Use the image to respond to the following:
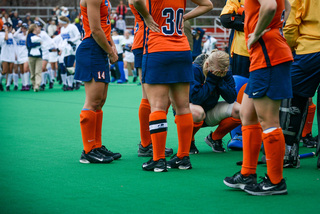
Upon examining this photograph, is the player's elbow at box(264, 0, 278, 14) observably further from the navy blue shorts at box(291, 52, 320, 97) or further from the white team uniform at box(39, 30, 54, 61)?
the white team uniform at box(39, 30, 54, 61)

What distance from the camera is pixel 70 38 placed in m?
16.3

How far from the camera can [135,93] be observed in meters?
15.1

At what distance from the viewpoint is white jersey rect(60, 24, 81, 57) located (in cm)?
1612

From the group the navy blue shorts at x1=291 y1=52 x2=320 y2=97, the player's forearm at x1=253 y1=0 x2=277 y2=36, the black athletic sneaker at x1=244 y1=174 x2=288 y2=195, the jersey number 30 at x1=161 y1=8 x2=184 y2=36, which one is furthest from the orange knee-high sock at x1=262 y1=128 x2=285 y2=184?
the jersey number 30 at x1=161 y1=8 x2=184 y2=36

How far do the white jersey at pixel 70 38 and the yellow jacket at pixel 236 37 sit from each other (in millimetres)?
10396

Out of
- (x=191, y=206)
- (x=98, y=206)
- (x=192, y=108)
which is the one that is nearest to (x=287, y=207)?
(x=191, y=206)

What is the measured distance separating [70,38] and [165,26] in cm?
1201

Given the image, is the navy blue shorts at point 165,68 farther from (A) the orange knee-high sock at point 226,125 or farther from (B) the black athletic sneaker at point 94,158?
(A) the orange knee-high sock at point 226,125

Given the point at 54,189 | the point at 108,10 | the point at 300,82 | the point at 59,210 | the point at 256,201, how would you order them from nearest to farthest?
the point at 59,210
the point at 256,201
the point at 54,189
the point at 300,82
the point at 108,10

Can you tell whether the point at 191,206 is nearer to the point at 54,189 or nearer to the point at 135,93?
the point at 54,189

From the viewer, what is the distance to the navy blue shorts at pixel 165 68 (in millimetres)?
4660

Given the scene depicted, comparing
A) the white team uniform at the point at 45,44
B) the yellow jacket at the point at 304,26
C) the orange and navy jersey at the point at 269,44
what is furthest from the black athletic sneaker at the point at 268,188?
the white team uniform at the point at 45,44

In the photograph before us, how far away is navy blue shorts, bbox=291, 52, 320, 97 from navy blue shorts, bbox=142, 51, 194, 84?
1.07 metres

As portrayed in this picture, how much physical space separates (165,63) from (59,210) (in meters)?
1.73
